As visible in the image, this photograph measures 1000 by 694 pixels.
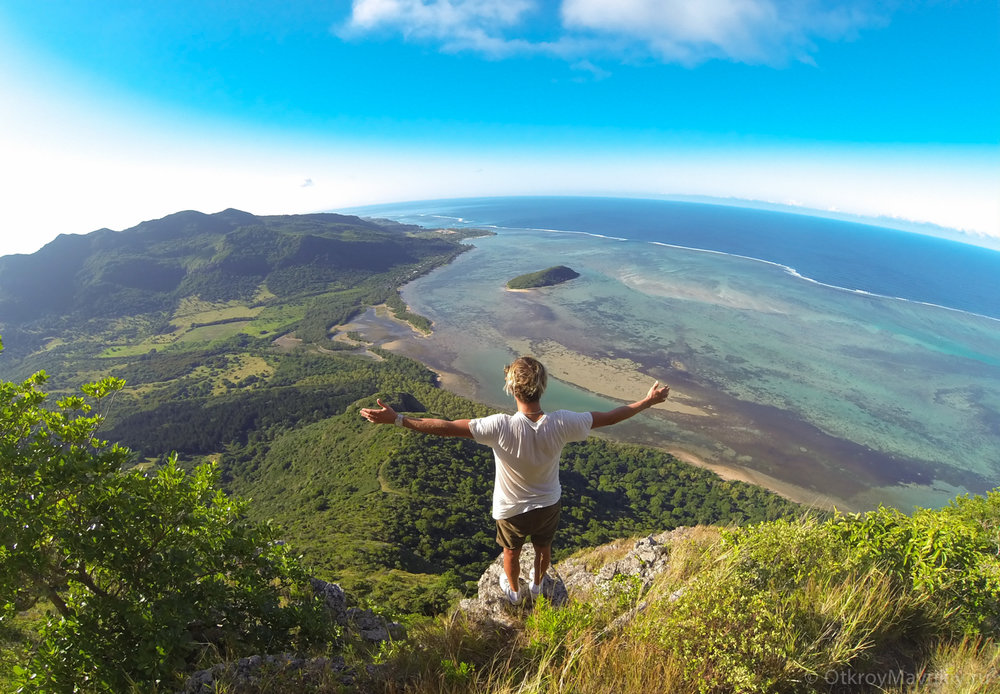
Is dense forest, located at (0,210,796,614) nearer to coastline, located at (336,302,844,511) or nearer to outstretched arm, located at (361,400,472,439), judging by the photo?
outstretched arm, located at (361,400,472,439)

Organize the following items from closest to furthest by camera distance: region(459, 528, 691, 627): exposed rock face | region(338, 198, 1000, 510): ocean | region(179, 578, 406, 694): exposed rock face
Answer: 1. region(179, 578, 406, 694): exposed rock face
2. region(459, 528, 691, 627): exposed rock face
3. region(338, 198, 1000, 510): ocean

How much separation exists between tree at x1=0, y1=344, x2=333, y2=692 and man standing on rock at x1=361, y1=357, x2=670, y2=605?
271 cm

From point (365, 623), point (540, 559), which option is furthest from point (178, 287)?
point (540, 559)

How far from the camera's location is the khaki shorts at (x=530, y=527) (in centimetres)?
409

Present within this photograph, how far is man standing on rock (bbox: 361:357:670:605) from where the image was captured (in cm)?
349

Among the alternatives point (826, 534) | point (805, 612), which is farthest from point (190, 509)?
point (826, 534)

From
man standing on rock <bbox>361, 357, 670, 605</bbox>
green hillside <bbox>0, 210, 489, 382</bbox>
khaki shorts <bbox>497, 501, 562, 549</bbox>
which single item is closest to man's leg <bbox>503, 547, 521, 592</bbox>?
khaki shorts <bbox>497, 501, 562, 549</bbox>

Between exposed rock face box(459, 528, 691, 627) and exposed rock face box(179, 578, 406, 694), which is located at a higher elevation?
exposed rock face box(179, 578, 406, 694)

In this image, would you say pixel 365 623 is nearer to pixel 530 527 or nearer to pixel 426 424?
pixel 530 527

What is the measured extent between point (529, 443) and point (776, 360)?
294 feet

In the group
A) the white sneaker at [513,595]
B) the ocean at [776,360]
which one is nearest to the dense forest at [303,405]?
the white sneaker at [513,595]

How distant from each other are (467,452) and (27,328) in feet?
499

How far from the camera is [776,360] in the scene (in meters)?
76.6

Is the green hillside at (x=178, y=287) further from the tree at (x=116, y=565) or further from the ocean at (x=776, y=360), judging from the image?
the tree at (x=116, y=565)
